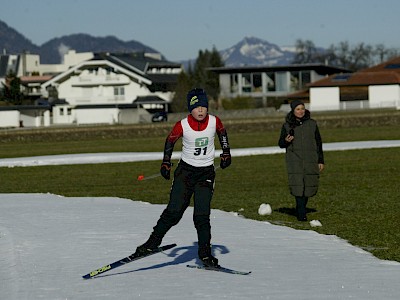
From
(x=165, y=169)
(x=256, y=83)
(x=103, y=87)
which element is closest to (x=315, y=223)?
(x=165, y=169)

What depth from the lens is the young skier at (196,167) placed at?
35.7 ft

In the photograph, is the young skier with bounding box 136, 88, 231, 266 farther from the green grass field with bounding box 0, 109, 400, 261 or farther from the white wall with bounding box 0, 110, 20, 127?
the white wall with bounding box 0, 110, 20, 127

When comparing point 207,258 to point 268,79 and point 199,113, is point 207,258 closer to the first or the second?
point 199,113

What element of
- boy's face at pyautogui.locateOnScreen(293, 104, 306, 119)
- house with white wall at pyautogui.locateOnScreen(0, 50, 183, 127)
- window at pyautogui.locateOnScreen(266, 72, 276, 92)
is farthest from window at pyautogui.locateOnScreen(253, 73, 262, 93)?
boy's face at pyautogui.locateOnScreen(293, 104, 306, 119)

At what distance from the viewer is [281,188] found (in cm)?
2344

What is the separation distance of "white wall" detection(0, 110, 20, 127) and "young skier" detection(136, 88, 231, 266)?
112 m

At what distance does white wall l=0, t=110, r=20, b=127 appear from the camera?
120250 millimetres

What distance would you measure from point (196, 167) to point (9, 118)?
112 metres

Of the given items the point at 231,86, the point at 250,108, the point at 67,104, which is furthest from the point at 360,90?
the point at 67,104

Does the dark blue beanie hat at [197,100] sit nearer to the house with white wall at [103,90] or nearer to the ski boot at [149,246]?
the ski boot at [149,246]

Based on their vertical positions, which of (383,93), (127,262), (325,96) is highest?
(383,93)

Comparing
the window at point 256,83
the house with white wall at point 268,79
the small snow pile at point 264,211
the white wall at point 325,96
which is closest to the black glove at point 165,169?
the small snow pile at point 264,211

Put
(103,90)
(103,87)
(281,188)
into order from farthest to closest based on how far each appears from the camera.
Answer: (103,87)
(103,90)
(281,188)

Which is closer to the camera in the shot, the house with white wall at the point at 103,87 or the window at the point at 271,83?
the house with white wall at the point at 103,87
